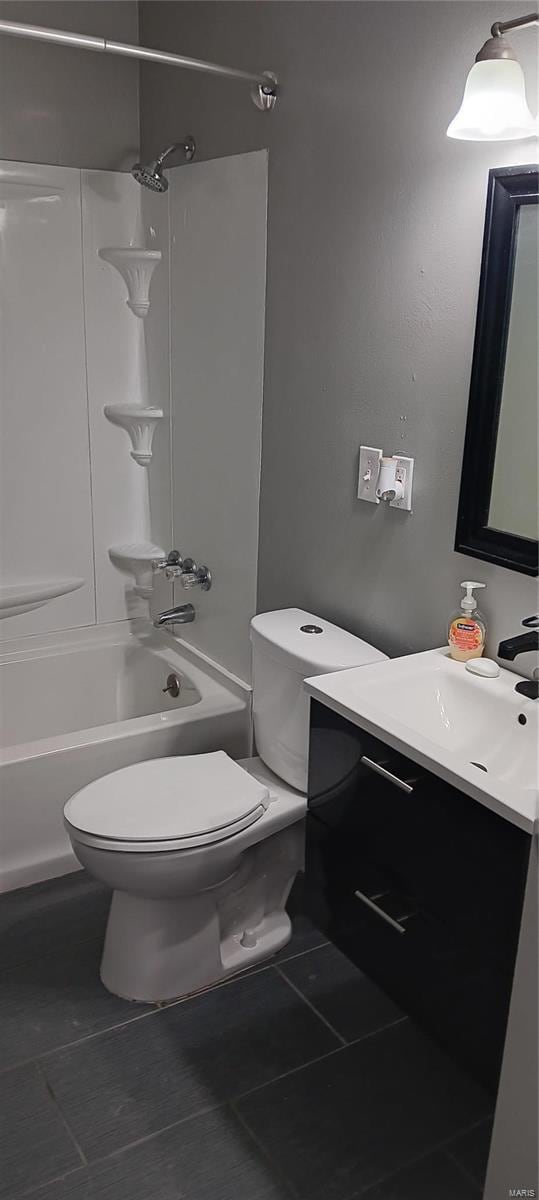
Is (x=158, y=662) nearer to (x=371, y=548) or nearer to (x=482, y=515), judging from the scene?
(x=371, y=548)

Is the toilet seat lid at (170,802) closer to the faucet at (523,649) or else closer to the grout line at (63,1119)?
the grout line at (63,1119)

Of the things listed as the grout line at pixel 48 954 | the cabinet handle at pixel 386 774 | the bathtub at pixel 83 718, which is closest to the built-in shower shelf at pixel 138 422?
the bathtub at pixel 83 718

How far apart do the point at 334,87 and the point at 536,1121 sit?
1.93m

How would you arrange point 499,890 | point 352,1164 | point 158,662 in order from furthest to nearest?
point 158,662 → point 352,1164 → point 499,890

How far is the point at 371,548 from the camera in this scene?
6.83 ft

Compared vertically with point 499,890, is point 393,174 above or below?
above

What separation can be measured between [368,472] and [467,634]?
18.0 inches

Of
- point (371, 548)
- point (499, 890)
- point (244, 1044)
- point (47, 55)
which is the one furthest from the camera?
point (47, 55)

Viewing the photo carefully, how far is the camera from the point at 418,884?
155 cm

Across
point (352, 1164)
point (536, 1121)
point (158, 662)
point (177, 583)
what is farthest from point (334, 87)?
point (352, 1164)

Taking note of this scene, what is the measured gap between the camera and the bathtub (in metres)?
2.35

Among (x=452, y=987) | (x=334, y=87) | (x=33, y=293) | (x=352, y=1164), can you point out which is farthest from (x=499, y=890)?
(x=33, y=293)

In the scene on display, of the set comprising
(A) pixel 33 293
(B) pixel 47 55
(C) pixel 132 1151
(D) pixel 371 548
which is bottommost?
(C) pixel 132 1151

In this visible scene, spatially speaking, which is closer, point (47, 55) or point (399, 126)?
point (399, 126)
